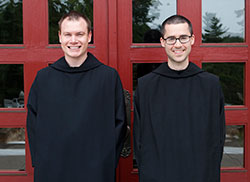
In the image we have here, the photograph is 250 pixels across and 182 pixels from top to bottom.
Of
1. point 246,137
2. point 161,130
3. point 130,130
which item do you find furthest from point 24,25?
point 246,137

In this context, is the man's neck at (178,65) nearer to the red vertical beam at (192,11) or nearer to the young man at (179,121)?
the young man at (179,121)

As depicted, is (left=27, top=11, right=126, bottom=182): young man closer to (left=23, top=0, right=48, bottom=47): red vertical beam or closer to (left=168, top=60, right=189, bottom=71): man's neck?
(left=168, top=60, right=189, bottom=71): man's neck

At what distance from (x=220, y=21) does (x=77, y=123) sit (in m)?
1.82

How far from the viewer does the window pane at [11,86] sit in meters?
2.97

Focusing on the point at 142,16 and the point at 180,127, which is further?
the point at 142,16

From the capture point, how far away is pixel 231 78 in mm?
3020

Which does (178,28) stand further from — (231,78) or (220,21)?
(231,78)

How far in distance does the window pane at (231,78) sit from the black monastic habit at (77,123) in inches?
46.1

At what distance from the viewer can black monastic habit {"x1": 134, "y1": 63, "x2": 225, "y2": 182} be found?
218 centimetres

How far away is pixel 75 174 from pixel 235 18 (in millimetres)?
2187

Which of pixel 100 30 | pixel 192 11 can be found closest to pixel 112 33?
pixel 100 30

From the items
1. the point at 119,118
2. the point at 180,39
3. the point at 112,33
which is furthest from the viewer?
the point at 112,33

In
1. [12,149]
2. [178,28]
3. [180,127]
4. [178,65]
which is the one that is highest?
[178,28]

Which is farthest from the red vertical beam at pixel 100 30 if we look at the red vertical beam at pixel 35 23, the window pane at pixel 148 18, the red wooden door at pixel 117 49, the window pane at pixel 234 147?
the window pane at pixel 234 147
